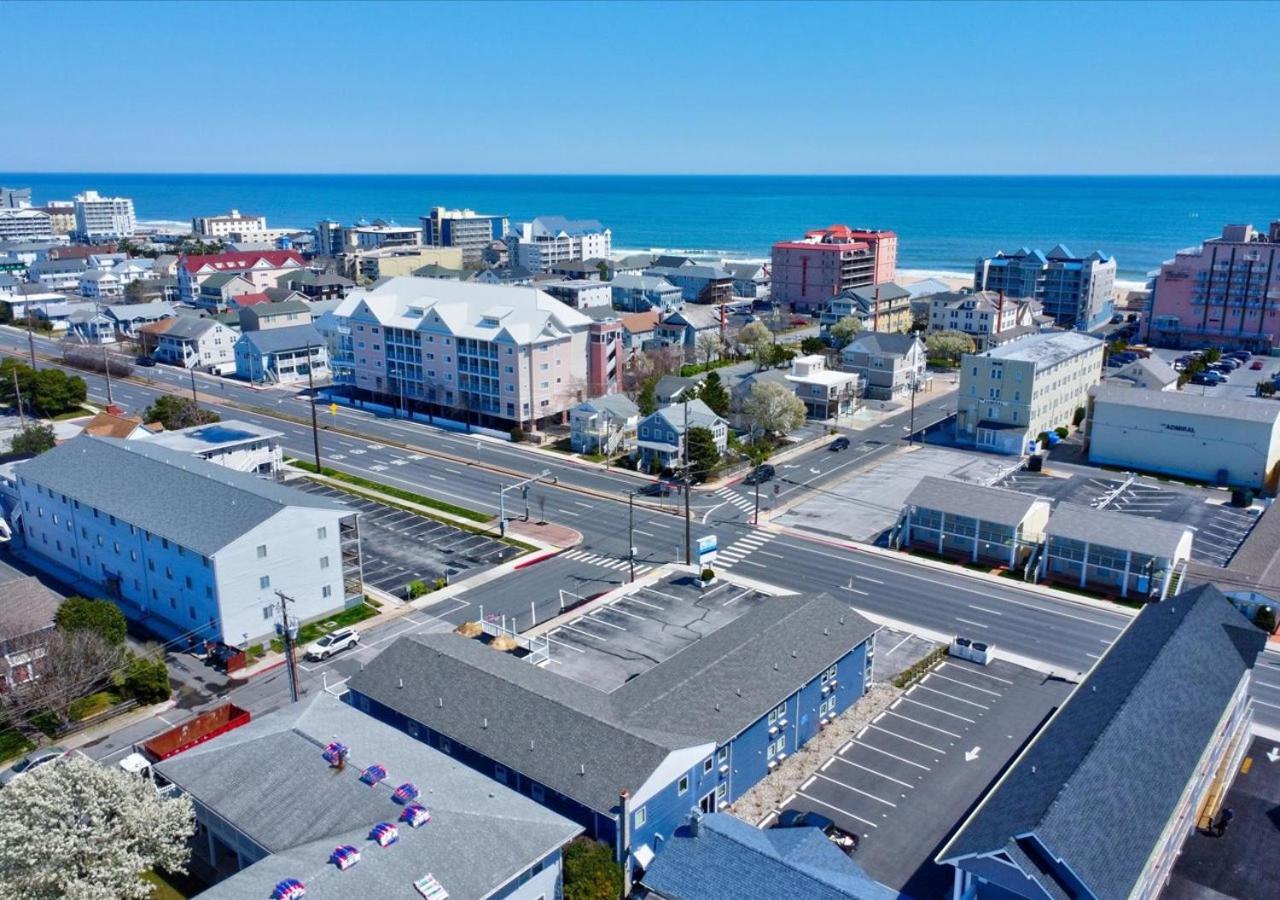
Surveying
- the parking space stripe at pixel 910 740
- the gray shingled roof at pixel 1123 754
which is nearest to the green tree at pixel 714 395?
the parking space stripe at pixel 910 740

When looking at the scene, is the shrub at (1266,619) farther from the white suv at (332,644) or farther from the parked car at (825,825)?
the white suv at (332,644)

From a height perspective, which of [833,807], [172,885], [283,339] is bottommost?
[172,885]

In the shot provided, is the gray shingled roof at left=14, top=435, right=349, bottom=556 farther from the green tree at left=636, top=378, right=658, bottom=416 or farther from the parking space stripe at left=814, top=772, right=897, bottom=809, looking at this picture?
the green tree at left=636, top=378, right=658, bottom=416

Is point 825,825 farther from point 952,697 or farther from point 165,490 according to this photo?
point 165,490

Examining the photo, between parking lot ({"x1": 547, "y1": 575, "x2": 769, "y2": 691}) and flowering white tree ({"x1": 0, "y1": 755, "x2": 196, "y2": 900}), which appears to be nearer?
flowering white tree ({"x1": 0, "y1": 755, "x2": 196, "y2": 900})

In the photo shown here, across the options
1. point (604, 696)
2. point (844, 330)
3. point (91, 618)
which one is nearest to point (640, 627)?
point (604, 696)

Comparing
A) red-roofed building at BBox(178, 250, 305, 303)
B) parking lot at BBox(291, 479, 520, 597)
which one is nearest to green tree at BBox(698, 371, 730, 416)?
parking lot at BBox(291, 479, 520, 597)
